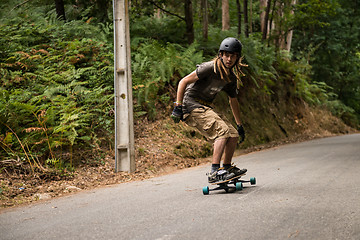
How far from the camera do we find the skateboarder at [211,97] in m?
5.75

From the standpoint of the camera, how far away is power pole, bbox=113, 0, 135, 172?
892 centimetres

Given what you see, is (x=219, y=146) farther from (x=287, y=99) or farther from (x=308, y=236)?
(x=287, y=99)

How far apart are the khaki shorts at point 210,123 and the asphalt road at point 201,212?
0.88m

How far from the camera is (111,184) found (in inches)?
314

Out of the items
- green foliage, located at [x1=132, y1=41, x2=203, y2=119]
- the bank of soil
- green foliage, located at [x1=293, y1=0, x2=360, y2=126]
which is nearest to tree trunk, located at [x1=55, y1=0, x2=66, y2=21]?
green foliage, located at [x1=132, y1=41, x2=203, y2=119]

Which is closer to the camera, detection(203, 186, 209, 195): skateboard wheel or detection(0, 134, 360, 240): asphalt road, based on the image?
detection(0, 134, 360, 240): asphalt road

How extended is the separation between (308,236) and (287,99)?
1996 centimetres

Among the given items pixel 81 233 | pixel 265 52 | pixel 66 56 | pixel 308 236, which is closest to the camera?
pixel 308 236

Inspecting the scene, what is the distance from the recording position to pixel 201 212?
178 inches

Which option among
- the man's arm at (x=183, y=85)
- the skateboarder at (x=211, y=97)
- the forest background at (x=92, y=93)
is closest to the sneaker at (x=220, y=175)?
the skateboarder at (x=211, y=97)

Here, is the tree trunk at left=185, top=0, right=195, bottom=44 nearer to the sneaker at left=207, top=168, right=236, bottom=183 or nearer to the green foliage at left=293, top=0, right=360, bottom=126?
the sneaker at left=207, top=168, right=236, bottom=183

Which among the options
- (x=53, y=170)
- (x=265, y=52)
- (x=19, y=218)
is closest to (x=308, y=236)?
(x=19, y=218)

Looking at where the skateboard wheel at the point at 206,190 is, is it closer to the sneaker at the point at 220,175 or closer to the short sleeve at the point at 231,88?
the sneaker at the point at 220,175

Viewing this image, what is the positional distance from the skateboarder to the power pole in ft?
10.4
